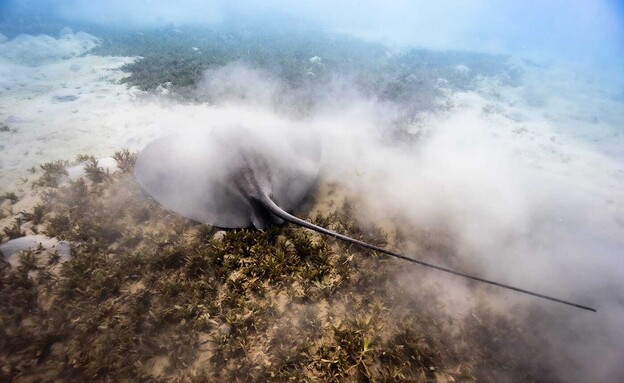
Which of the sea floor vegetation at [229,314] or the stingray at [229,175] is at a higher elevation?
the stingray at [229,175]

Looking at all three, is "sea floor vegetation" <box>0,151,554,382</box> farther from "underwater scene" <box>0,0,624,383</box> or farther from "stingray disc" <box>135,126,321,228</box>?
"stingray disc" <box>135,126,321,228</box>

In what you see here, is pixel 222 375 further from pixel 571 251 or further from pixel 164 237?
pixel 571 251

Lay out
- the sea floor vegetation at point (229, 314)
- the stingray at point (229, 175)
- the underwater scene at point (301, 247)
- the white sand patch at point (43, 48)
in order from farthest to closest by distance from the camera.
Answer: the white sand patch at point (43, 48) < the stingray at point (229, 175) < the underwater scene at point (301, 247) < the sea floor vegetation at point (229, 314)

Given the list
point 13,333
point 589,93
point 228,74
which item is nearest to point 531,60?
point 589,93

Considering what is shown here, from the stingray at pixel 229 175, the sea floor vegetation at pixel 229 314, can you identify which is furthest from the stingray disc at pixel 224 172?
the sea floor vegetation at pixel 229 314

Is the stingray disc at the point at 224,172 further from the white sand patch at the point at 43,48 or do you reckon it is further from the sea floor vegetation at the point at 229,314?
the white sand patch at the point at 43,48

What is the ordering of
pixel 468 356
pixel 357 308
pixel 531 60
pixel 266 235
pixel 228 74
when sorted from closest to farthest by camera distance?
pixel 468 356, pixel 357 308, pixel 266 235, pixel 228 74, pixel 531 60

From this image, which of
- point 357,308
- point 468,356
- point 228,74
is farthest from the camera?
point 228,74
